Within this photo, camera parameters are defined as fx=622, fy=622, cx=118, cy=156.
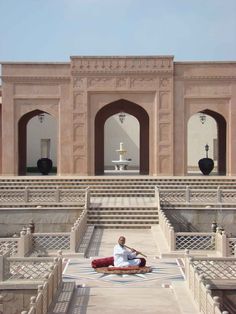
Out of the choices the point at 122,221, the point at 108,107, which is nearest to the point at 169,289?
the point at 122,221

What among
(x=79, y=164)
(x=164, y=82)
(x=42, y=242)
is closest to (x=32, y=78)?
(x=79, y=164)

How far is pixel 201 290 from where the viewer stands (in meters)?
7.00

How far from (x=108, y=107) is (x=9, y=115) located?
4.90m

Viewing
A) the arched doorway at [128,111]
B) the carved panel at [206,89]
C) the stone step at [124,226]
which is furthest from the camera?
the arched doorway at [128,111]

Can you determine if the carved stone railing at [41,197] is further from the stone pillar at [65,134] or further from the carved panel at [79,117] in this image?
the carved panel at [79,117]

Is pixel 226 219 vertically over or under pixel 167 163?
under

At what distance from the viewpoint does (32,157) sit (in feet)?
105

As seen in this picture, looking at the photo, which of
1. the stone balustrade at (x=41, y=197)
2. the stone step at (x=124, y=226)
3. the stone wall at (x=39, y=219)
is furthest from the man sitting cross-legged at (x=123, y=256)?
the stone balustrade at (x=41, y=197)

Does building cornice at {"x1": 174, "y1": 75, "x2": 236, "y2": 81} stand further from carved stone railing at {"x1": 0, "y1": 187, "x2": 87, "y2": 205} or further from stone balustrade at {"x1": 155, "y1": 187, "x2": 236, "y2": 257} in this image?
stone balustrade at {"x1": 155, "y1": 187, "x2": 236, "y2": 257}

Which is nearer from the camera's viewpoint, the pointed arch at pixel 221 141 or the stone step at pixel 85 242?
the stone step at pixel 85 242

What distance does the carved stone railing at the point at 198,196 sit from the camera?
15719 millimetres

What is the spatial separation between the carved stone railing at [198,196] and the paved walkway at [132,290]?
4719 millimetres

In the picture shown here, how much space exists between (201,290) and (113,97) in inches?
586

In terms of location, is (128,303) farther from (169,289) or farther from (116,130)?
(116,130)
